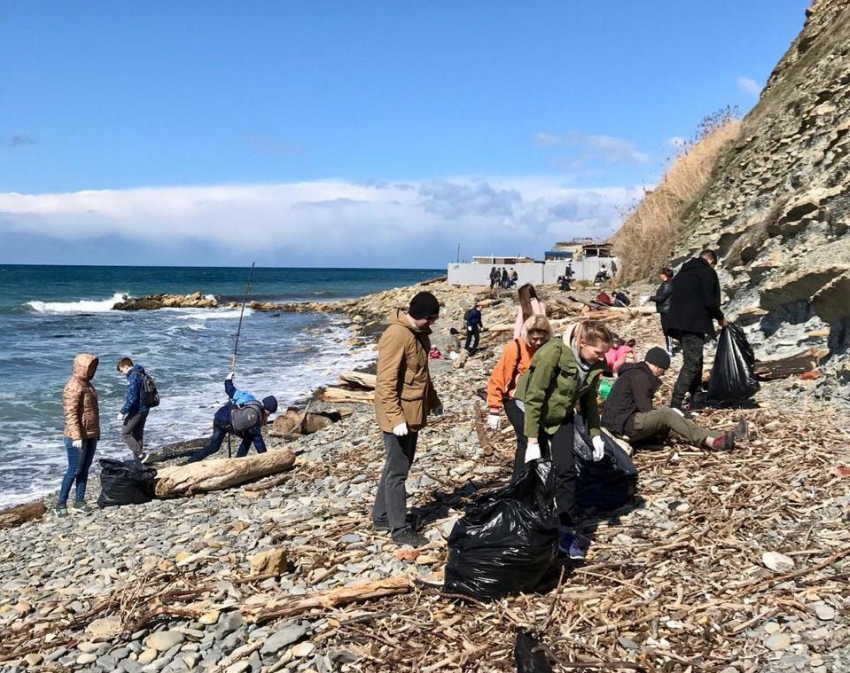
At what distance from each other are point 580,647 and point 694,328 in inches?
188

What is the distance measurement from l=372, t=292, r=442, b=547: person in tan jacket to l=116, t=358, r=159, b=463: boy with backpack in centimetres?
668

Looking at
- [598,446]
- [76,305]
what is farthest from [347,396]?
[76,305]

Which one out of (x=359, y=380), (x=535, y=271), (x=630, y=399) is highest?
(x=535, y=271)

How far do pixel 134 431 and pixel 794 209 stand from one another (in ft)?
36.1

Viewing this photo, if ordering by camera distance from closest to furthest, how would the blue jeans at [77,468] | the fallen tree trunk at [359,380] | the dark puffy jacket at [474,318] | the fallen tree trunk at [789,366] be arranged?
the blue jeans at [77,468], the fallen tree trunk at [789,366], the fallen tree trunk at [359,380], the dark puffy jacket at [474,318]

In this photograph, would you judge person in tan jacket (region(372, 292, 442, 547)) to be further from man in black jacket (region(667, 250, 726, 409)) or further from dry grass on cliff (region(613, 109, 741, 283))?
dry grass on cliff (region(613, 109, 741, 283))

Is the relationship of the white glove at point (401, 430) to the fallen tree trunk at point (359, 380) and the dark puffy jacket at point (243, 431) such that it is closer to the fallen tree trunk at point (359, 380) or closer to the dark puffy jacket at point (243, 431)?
the dark puffy jacket at point (243, 431)

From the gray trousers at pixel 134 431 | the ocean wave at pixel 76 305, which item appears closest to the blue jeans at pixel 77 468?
the gray trousers at pixel 134 431

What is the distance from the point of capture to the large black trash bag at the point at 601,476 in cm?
557

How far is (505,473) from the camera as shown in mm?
7199

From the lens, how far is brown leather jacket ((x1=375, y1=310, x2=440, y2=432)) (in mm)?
5176

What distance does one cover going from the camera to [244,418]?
9484 mm

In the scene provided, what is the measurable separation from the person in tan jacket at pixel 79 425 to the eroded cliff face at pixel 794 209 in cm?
852

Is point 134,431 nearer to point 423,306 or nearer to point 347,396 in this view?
point 347,396
